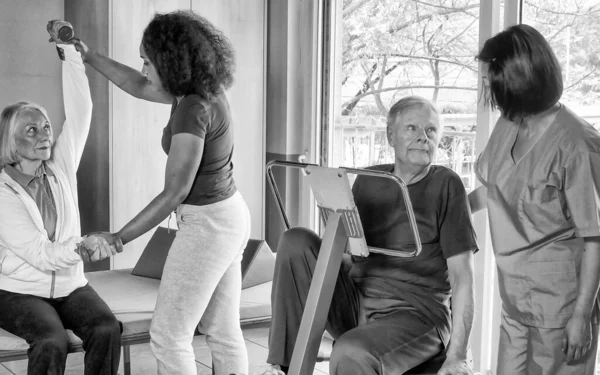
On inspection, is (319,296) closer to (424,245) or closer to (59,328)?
(424,245)

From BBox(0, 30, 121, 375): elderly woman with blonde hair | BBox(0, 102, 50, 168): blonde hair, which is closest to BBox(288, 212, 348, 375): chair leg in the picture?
BBox(0, 30, 121, 375): elderly woman with blonde hair

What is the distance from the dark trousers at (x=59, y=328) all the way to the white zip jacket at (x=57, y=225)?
0.06 m

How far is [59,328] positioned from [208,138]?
905 mm

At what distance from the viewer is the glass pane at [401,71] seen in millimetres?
3521

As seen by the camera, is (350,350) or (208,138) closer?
(350,350)

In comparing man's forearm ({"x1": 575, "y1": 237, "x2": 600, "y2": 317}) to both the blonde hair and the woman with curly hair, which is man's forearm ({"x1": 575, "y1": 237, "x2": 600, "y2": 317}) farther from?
the blonde hair

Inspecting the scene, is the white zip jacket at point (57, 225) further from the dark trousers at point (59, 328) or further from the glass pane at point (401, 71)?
the glass pane at point (401, 71)

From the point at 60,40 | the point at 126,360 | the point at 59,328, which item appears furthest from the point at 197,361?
the point at 60,40

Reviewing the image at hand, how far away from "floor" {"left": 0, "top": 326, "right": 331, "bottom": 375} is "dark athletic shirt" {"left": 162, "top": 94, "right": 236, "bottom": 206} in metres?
1.01

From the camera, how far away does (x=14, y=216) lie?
2.80 meters

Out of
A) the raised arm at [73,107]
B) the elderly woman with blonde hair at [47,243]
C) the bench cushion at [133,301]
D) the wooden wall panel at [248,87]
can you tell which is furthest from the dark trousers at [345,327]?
the wooden wall panel at [248,87]

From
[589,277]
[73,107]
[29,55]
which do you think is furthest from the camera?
[29,55]

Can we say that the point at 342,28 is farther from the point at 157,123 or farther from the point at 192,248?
the point at 192,248

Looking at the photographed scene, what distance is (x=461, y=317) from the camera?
6.81ft
